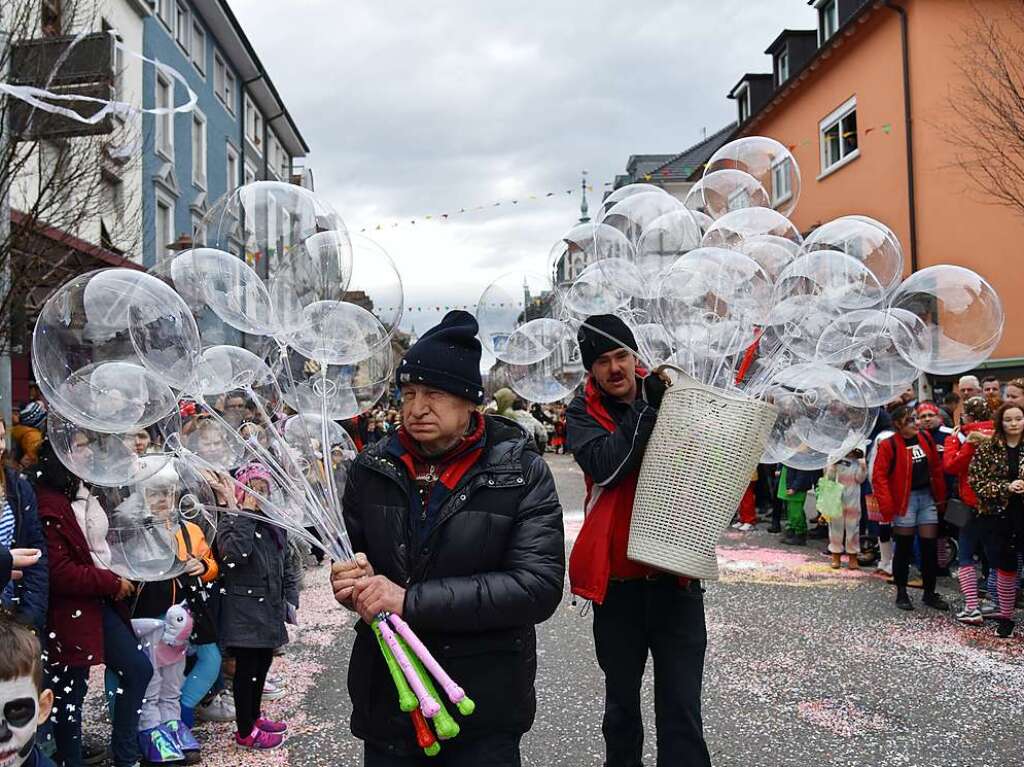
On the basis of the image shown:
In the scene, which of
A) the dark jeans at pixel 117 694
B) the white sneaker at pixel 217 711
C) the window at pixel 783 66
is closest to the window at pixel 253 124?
the window at pixel 783 66

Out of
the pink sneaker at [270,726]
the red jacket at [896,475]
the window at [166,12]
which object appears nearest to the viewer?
the pink sneaker at [270,726]

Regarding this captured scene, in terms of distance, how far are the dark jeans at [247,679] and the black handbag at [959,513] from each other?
5.35 metres

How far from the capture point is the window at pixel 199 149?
73.8 feet

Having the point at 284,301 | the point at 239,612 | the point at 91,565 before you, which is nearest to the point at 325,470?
the point at 284,301

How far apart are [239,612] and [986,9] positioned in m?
15.8

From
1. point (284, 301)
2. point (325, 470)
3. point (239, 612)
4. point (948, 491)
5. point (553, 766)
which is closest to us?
point (325, 470)

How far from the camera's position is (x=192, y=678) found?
468cm

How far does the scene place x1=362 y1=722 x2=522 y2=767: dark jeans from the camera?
2.35m

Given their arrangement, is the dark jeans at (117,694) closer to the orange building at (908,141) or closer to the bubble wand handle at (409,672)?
the bubble wand handle at (409,672)

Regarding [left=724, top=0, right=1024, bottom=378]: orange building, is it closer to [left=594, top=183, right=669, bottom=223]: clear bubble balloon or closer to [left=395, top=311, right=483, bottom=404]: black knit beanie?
[left=594, top=183, right=669, bottom=223]: clear bubble balloon

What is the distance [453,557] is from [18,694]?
3.75 ft

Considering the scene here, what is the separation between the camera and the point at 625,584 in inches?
128

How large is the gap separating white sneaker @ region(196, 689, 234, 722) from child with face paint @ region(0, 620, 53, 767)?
2.96m

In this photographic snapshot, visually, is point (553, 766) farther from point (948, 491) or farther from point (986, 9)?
point (986, 9)
